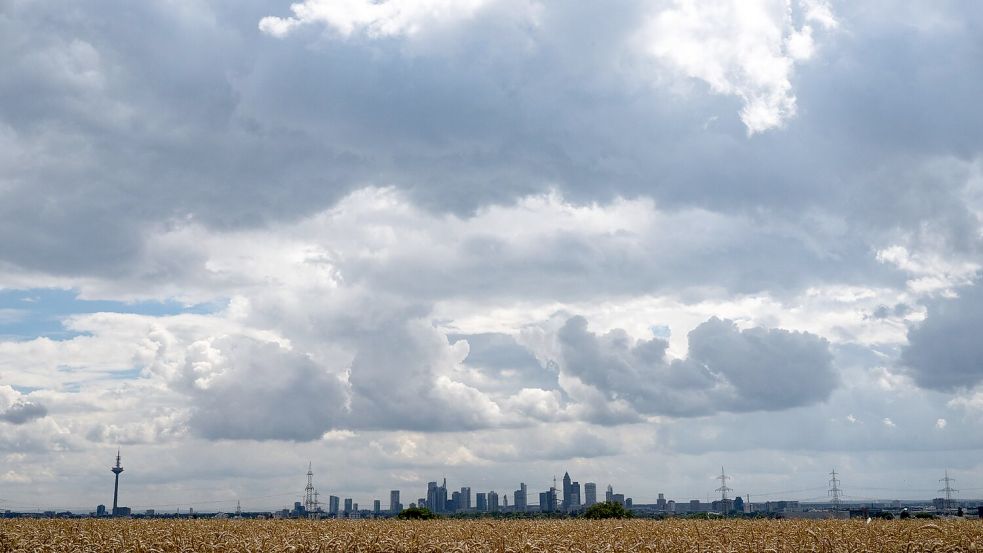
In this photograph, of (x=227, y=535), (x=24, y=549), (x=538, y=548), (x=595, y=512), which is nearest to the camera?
(x=538, y=548)

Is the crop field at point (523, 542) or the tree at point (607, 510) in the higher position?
the crop field at point (523, 542)

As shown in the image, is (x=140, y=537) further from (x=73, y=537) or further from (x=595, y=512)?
(x=595, y=512)

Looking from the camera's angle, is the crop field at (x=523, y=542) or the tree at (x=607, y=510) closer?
the crop field at (x=523, y=542)

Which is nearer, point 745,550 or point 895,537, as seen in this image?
point 745,550

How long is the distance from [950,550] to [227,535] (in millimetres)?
31069

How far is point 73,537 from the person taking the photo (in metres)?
37.7

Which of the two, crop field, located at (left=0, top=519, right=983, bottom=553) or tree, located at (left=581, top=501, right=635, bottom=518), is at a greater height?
crop field, located at (left=0, top=519, right=983, bottom=553)

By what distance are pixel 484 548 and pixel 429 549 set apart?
116 inches

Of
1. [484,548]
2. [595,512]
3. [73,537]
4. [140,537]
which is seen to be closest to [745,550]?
[484,548]

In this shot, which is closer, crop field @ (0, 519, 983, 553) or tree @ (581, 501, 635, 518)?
crop field @ (0, 519, 983, 553)

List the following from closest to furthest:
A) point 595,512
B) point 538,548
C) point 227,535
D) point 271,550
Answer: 1. point 538,548
2. point 271,550
3. point 227,535
4. point 595,512

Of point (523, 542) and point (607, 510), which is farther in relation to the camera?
point (607, 510)

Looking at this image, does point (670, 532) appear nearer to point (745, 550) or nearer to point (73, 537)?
point (745, 550)

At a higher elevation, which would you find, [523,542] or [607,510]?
[523,542]
